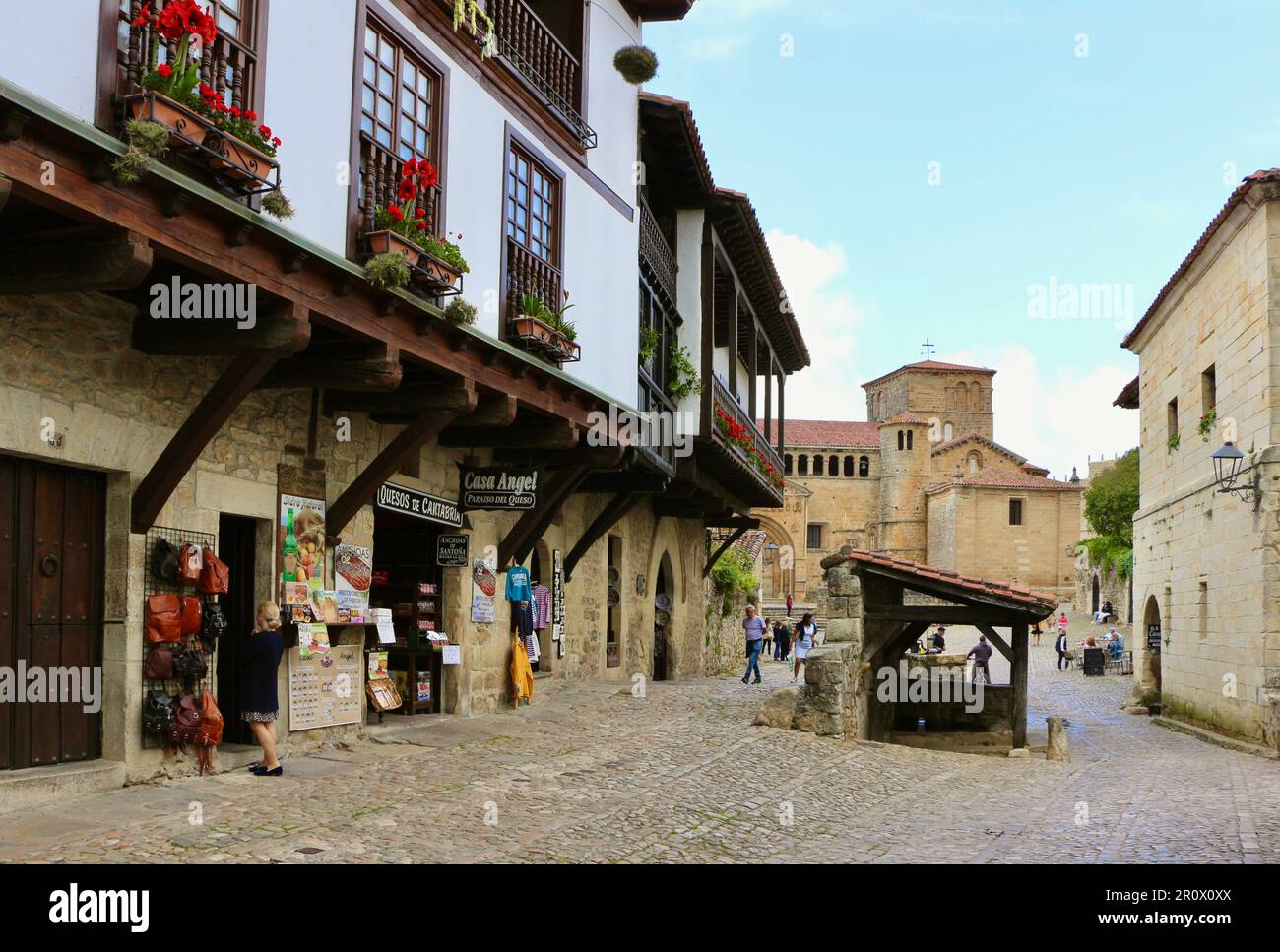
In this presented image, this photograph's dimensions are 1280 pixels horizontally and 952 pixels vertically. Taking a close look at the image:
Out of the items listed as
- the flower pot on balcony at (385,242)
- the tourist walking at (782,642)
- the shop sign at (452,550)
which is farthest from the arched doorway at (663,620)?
the flower pot on balcony at (385,242)

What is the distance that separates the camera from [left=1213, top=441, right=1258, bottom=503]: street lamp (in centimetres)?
1602

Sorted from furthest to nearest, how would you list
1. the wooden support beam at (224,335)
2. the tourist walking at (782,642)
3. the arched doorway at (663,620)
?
the tourist walking at (782,642), the arched doorway at (663,620), the wooden support beam at (224,335)

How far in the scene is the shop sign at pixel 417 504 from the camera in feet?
37.3

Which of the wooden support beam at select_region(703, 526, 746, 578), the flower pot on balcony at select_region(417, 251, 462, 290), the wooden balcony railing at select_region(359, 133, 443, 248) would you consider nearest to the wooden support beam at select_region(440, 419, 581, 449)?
the flower pot on balcony at select_region(417, 251, 462, 290)

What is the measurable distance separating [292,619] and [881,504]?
227ft

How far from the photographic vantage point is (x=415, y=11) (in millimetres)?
10180

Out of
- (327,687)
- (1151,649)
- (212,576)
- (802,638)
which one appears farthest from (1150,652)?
(212,576)

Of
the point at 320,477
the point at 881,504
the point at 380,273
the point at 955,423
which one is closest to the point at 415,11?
the point at 380,273

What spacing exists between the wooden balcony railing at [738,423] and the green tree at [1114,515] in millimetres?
38352

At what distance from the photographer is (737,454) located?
19828mm

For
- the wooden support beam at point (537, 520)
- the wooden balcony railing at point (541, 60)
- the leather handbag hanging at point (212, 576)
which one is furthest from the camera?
the wooden support beam at point (537, 520)

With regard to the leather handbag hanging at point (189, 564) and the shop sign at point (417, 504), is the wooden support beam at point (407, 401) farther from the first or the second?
the leather handbag hanging at point (189, 564)

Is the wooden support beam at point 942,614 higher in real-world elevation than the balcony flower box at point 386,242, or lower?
lower

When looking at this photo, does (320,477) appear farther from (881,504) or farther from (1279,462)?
(881,504)
